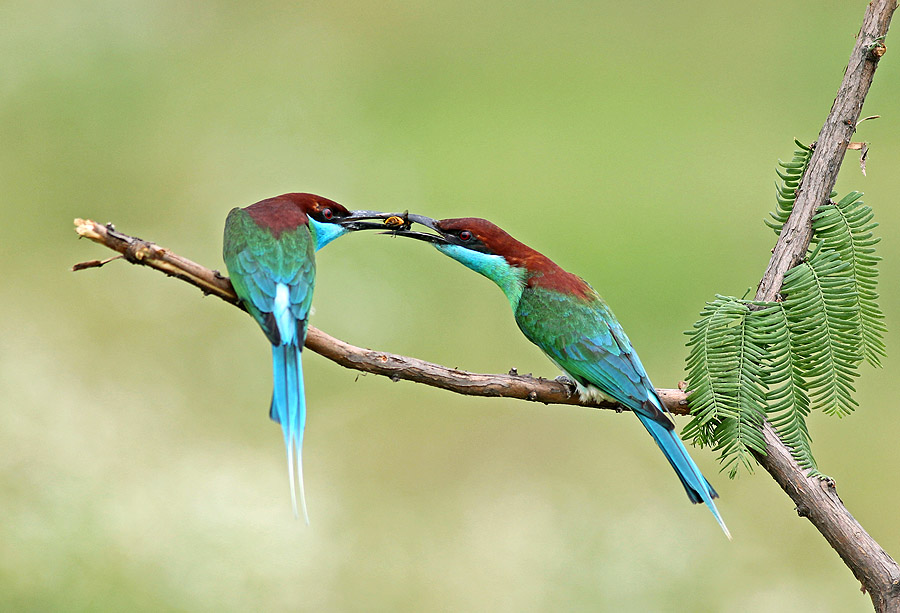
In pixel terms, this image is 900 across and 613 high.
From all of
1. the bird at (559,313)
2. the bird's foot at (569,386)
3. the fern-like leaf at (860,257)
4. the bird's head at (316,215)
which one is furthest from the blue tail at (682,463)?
the bird's head at (316,215)

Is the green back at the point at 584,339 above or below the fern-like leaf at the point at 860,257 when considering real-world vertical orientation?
below

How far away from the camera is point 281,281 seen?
1.37m

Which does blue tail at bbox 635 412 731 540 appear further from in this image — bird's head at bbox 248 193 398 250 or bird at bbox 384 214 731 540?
bird's head at bbox 248 193 398 250

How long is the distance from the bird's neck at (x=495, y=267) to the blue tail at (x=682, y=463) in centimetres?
41

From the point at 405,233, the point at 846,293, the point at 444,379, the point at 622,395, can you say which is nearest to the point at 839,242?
the point at 846,293

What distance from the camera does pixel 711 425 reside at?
1.39 meters

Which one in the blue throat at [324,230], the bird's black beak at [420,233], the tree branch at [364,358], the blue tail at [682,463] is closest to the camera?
the tree branch at [364,358]

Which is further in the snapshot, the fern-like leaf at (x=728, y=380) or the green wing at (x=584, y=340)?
the green wing at (x=584, y=340)

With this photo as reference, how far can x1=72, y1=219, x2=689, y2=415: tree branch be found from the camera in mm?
1217

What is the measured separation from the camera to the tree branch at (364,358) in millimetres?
1217

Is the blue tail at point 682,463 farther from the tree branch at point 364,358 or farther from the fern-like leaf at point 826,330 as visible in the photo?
the fern-like leaf at point 826,330

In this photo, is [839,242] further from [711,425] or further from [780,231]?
[711,425]

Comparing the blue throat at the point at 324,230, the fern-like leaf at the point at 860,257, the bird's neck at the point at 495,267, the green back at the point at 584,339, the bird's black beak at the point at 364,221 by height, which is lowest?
the green back at the point at 584,339

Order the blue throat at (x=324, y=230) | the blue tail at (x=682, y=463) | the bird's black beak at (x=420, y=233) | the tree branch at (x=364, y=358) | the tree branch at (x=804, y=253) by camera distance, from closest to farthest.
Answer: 1. the tree branch at (x=364, y=358)
2. the tree branch at (x=804, y=253)
3. the blue tail at (x=682, y=463)
4. the blue throat at (x=324, y=230)
5. the bird's black beak at (x=420, y=233)
